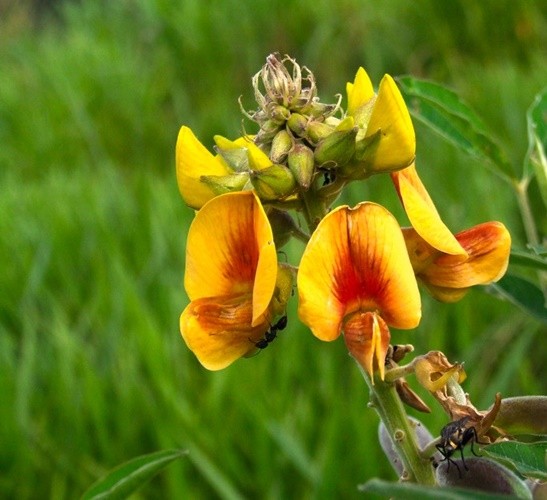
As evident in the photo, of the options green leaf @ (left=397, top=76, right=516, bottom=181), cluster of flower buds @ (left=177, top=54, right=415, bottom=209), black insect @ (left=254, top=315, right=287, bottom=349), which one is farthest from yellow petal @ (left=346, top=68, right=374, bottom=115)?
green leaf @ (left=397, top=76, right=516, bottom=181)

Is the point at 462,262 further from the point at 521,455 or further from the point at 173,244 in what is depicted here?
the point at 173,244

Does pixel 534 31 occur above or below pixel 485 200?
above

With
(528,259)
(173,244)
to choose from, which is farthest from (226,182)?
(173,244)

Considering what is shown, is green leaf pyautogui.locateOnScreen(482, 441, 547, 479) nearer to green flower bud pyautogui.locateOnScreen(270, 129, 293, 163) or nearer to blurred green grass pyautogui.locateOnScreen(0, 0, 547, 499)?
green flower bud pyautogui.locateOnScreen(270, 129, 293, 163)

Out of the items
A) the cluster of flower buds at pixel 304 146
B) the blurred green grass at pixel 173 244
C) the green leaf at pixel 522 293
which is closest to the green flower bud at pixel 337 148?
the cluster of flower buds at pixel 304 146

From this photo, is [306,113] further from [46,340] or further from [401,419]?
[46,340]

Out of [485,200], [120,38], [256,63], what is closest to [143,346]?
[485,200]
